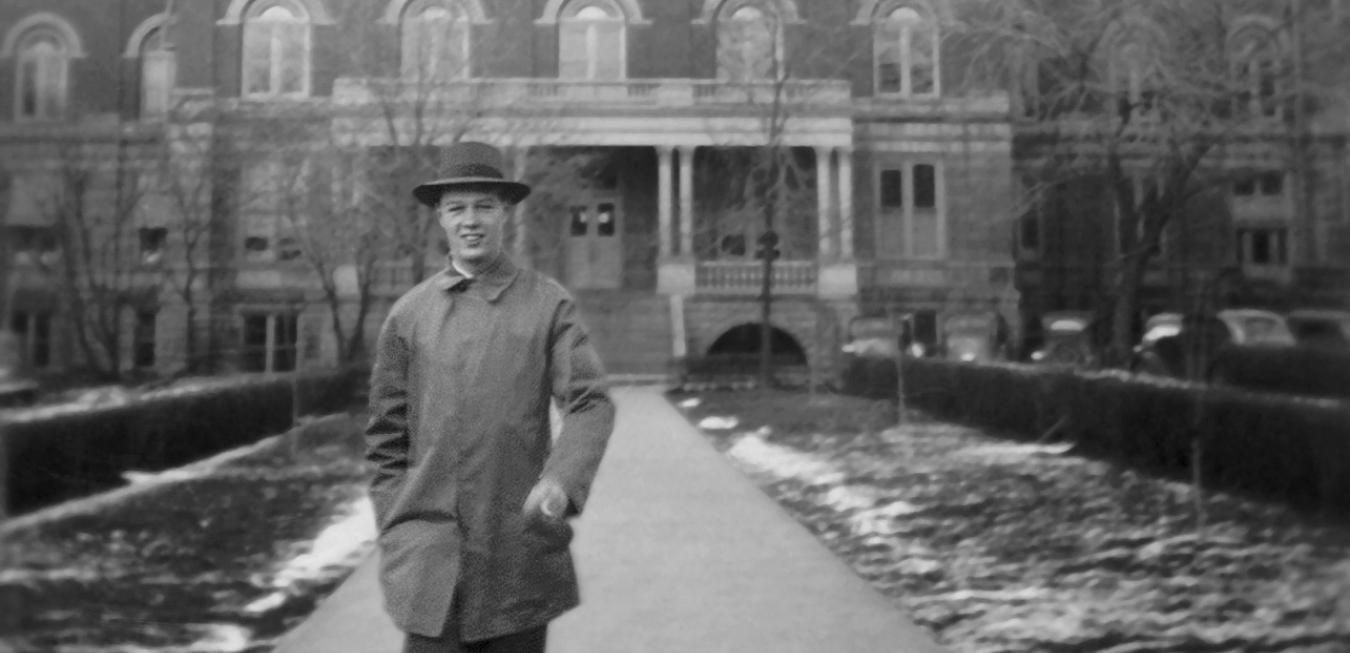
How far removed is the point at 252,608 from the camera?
264 inches

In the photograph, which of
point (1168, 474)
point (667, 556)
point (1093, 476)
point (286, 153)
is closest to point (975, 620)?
point (1093, 476)

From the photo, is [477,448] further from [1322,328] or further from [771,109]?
[771,109]

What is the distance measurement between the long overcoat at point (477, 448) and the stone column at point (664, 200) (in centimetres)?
439

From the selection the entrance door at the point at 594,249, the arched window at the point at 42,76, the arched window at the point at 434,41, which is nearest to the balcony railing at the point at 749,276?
the entrance door at the point at 594,249

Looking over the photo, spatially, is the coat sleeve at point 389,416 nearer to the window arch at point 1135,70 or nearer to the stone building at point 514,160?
the stone building at point 514,160

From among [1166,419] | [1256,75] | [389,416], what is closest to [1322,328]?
[1256,75]

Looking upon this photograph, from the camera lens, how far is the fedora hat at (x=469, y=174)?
11.6 ft

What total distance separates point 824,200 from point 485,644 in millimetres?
4252

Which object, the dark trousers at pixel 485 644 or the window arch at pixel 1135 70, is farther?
the window arch at pixel 1135 70

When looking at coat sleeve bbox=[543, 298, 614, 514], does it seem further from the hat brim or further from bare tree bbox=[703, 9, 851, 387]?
bare tree bbox=[703, 9, 851, 387]

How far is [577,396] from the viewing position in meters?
3.56

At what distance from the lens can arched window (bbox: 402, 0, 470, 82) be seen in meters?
6.66

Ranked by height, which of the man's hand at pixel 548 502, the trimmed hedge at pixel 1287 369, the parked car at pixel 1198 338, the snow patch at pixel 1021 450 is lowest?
the snow patch at pixel 1021 450

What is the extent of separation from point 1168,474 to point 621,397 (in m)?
3.66
